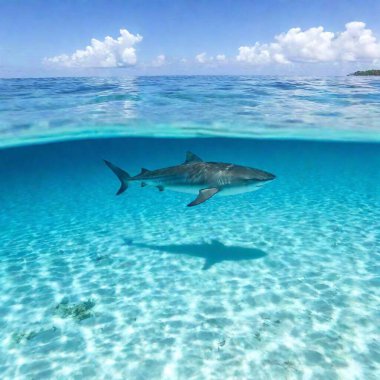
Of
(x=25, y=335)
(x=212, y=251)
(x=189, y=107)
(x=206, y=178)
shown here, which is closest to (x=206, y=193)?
(x=206, y=178)

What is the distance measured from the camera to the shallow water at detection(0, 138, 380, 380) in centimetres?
519

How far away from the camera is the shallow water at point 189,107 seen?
1992cm

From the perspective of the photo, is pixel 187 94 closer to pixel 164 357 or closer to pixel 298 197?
pixel 298 197

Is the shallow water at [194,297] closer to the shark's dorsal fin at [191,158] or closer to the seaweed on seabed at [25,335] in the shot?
the seaweed on seabed at [25,335]

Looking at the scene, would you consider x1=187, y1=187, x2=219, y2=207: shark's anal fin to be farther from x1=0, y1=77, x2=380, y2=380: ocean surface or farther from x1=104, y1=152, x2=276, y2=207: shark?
x1=0, y1=77, x2=380, y2=380: ocean surface

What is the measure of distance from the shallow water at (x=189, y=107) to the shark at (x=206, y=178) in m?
13.6

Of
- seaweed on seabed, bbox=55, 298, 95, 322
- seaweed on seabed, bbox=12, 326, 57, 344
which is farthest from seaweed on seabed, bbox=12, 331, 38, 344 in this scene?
seaweed on seabed, bbox=55, 298, 95, 322

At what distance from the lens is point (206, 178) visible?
7.33 m

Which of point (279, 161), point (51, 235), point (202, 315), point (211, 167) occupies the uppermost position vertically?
point (211, 167)

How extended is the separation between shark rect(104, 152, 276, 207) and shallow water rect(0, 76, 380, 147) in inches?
535

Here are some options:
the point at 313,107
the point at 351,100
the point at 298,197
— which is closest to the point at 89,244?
the point at 298,197

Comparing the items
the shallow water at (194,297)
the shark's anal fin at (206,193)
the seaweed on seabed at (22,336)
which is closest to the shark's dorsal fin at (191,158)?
the shark's anal fin at (206,193)

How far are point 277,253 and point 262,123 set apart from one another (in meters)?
15.3

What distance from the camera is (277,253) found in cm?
910
